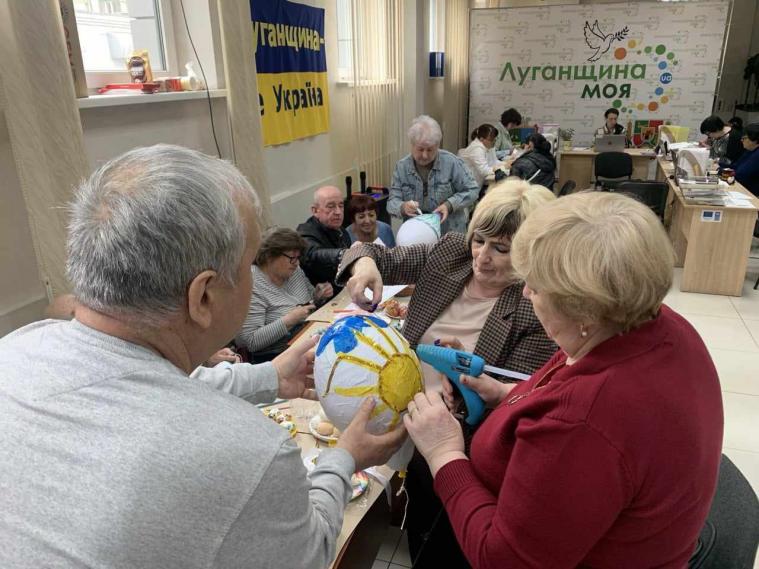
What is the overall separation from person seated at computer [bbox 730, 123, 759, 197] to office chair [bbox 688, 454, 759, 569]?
6.08 m

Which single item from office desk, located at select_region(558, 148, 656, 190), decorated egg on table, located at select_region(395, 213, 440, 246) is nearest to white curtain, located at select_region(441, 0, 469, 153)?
office desk, located at select_region(558, 148, 656, 190)

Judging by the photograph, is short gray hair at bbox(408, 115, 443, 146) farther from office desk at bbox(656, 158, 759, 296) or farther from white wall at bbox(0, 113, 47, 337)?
white wall at bbox(0, 113, 47, 337)

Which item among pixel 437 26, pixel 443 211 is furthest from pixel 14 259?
pixel 437 26

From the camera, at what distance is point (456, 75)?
388 inches

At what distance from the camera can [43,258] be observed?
2.24 m

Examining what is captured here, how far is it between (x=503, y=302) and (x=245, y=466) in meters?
1.21

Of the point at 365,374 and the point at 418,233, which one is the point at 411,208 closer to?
the point at 418,233

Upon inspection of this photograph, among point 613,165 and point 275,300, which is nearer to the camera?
point 275,300

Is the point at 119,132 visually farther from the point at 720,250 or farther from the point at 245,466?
the point at 720,250

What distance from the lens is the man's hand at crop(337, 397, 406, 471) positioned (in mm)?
1188

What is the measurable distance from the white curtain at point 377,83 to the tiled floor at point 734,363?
348 centimetres

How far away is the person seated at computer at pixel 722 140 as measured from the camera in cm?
743

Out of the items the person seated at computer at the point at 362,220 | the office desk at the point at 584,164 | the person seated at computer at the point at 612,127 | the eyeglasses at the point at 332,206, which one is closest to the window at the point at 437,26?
the office desk at the point at 584,164

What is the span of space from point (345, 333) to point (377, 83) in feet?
17.7
